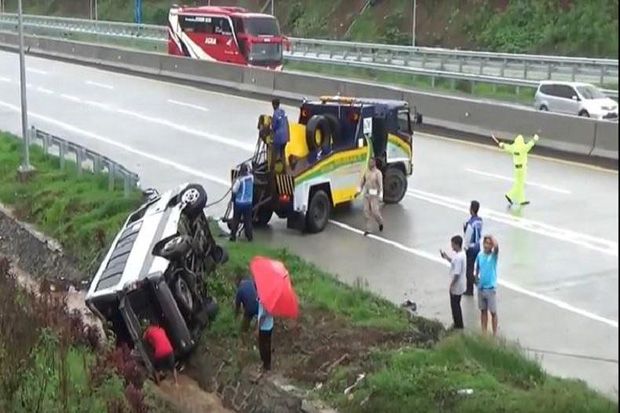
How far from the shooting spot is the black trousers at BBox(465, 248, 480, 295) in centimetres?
1459

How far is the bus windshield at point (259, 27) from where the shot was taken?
4953 cm

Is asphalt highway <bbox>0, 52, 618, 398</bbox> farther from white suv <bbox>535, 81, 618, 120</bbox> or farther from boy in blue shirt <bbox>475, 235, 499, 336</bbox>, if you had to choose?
white suv <bbox>535, 81, 618, 120</bbox>

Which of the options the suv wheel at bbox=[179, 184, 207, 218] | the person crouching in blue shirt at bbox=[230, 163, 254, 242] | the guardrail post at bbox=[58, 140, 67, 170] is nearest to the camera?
the suv wheel at bbox=[179, 184, 207, 218]

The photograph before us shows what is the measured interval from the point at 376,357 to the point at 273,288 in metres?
1.42

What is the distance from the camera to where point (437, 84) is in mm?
37719

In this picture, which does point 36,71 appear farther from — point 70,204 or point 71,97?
point 70,204

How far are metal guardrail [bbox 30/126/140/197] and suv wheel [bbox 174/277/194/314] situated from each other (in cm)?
762

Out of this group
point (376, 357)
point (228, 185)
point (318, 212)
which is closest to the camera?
point (376, 357)

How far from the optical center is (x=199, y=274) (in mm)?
15555

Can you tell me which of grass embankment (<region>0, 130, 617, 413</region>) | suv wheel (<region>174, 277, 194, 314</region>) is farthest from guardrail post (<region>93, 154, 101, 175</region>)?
suv wheel (<region>174, 277, 194, 314</region>)

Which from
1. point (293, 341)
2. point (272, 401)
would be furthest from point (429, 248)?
point (272, 401)

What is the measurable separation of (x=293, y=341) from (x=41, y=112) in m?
25.5

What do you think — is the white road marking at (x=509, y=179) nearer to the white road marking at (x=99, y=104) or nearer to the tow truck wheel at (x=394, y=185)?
the tow truck wheel at (x=394, y=185)

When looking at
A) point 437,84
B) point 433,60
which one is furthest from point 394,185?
point 433,60
